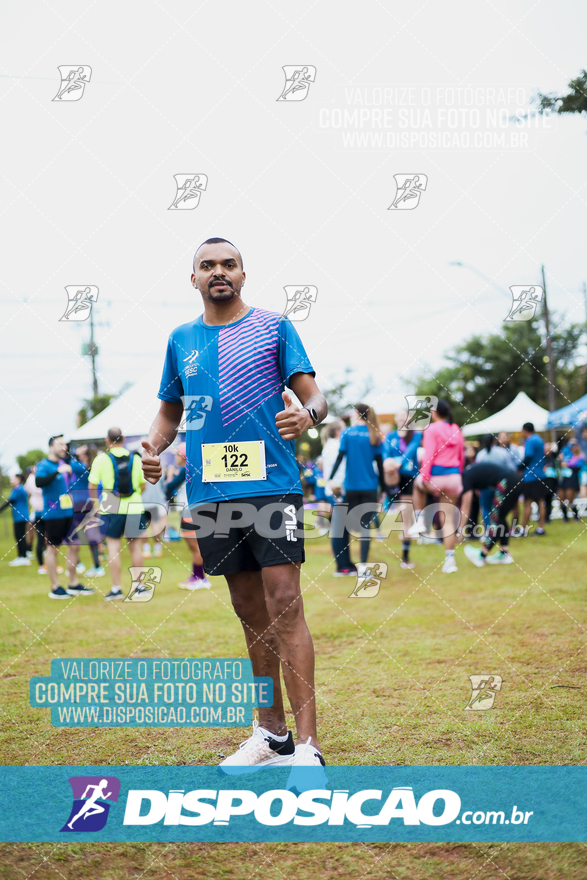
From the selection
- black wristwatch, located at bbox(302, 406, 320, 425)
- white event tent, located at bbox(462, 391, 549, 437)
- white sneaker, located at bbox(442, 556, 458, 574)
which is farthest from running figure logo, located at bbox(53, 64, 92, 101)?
white event tent, located at bbox(462, 391, 549, 437)

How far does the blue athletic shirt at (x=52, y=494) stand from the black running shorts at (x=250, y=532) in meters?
5.59

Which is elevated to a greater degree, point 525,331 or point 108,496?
point 525,331

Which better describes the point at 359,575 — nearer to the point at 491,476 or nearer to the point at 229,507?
the point at 491,476

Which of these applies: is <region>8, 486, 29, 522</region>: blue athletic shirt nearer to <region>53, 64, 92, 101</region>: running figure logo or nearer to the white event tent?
<region>53, 64, 92, 101</region>: running figure logo

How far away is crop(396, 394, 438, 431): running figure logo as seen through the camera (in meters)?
8.54

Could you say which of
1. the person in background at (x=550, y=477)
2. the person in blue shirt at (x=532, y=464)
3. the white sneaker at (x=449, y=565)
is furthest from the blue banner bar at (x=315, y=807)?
the person in background at (x=550, y=477)

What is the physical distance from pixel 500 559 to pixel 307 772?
7205mm

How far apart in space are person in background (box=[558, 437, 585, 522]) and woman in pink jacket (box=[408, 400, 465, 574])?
296 inches

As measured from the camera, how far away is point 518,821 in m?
2.38

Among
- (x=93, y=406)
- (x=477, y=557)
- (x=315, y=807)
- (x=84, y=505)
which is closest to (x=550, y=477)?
(x=477, y=557)

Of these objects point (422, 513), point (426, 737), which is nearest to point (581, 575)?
point (422, 513)

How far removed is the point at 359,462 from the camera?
8.27m

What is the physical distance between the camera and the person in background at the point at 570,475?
50.1ft

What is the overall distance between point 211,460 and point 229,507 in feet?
0.67
